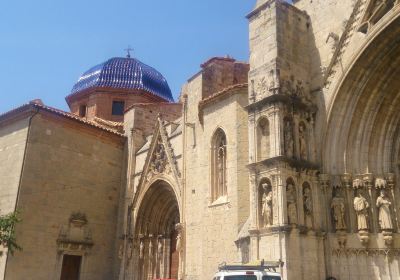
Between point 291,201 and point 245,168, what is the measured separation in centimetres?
303

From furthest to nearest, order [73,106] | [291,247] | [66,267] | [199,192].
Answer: [73,106]
[66,267]
[199,192]
[291,247]

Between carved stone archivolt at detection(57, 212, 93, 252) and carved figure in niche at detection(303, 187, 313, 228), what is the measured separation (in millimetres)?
10314

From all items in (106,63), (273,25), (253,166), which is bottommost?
(253,166)

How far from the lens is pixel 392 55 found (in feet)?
32.6

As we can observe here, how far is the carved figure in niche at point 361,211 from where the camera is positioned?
9680mm

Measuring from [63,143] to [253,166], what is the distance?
32.6 ft

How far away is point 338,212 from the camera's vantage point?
9.99m

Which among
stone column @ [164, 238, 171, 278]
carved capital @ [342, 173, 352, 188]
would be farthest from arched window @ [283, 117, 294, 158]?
stone column @ [164, 238, 171, 278]

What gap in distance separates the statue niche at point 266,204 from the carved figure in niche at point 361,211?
1.94m

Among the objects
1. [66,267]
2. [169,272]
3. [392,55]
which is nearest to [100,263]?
[66,267]

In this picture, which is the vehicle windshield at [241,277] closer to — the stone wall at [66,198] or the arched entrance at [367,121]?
the arched entrance at [367,121]

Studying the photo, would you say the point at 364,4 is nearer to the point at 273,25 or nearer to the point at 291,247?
the point at 273,25

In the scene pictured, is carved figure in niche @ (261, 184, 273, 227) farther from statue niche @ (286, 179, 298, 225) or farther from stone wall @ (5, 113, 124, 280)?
stone wall @ (5, 113, 124, 280)

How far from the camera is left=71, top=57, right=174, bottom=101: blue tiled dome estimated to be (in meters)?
25.3
